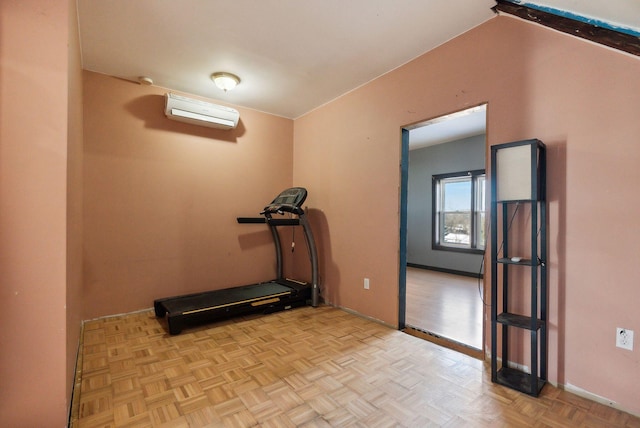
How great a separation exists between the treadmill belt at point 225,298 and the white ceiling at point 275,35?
2.45 m

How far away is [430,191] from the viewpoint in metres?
6.38

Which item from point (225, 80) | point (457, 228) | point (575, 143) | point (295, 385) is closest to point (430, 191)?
point (457, 228)

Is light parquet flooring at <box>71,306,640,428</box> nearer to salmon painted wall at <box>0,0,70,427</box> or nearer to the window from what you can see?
salmon painted wall at <box>0,0,70,427</box>

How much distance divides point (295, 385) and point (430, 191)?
5396 mm

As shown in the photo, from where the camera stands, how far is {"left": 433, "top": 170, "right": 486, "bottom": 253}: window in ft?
18.5

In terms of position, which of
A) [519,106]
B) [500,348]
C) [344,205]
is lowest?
[500,348]

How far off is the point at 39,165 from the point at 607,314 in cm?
316

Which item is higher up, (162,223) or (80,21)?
(80,21)

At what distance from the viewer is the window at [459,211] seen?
18.5 feet

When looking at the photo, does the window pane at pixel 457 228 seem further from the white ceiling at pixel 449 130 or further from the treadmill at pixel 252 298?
the treadmill at pixel 252 298

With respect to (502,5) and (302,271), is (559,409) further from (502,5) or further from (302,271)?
(302,271)

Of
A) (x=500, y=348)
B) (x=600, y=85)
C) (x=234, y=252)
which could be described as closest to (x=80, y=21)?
(x=234, y=252)

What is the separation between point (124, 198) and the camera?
323cm

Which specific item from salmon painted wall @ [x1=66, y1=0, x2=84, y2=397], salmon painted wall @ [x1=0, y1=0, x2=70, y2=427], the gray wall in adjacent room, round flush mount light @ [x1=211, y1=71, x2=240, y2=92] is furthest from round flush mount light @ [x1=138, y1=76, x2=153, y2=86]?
the gray wall in adjacent room
